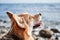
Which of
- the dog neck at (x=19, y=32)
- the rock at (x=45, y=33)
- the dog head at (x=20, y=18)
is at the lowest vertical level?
the rock at (x=45, y=33)

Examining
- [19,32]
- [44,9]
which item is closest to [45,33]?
[44,9]

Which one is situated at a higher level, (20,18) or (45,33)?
(20,18)

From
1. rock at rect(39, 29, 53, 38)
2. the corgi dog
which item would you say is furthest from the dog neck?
rock at rect(39, 29, 53, 38)

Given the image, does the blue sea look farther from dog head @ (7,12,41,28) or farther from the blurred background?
dog head @ (7,12,41,28)

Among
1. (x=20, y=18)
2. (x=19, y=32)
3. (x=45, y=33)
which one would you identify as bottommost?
(x=45, y=33)

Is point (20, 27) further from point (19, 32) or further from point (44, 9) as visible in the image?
point (44, 9)

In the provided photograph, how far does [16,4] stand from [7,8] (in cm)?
11

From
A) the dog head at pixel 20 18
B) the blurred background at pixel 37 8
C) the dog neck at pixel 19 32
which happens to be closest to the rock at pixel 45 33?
the blurred background at pixel 37 8

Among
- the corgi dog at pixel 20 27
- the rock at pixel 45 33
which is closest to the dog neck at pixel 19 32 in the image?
the corgi dog at pixel 20 27

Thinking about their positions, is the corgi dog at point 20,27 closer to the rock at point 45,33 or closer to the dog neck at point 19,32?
the dog neck at point 19,32

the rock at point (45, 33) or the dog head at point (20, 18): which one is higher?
the dog head at point (20, 18)

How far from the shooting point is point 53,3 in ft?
6.18

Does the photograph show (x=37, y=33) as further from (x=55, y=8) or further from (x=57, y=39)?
(x=55, y=8)

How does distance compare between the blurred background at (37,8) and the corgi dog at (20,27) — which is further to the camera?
the blurred background at (37,8)
